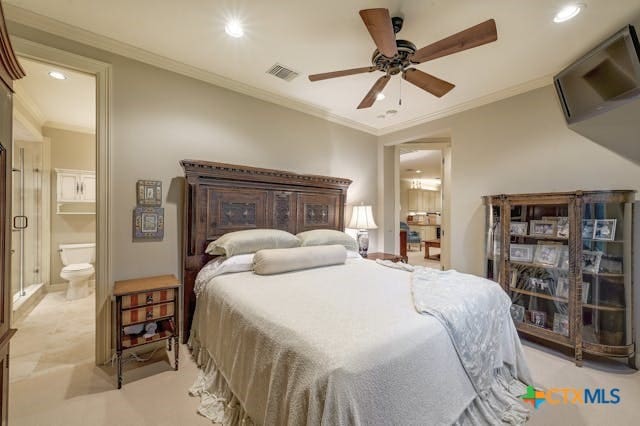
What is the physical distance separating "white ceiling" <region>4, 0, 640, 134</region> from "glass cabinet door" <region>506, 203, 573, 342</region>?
1408 mm

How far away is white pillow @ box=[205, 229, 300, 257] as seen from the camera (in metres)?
2.47

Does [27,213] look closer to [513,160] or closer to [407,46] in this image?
[407,46]

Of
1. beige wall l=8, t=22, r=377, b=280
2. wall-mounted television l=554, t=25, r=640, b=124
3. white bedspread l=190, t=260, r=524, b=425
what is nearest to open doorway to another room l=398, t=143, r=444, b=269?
wall-mounted television l=554, t=25, r=640, b=124

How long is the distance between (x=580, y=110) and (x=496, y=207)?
112cm

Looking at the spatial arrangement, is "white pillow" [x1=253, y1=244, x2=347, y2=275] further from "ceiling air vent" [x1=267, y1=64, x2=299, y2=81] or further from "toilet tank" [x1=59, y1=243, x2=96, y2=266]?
"toilet tank" [x1=59, y1=243, x2=96, y2=266]

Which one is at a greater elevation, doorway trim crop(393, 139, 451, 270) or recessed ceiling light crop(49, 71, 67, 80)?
recessed ceiling light crop(49, 71, 67, 80)

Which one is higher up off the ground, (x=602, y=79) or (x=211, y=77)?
(x=211, y=77)

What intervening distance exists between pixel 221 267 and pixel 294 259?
638mm

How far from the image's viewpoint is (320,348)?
115cm

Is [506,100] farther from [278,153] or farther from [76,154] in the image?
[76,154]

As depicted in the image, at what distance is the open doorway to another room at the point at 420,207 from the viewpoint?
293 inches

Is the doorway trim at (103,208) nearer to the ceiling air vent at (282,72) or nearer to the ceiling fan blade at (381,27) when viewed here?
the ceiling air vent at (282,72)

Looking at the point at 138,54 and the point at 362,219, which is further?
the point at 362,219

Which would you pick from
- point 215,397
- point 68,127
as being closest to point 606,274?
point 215,397
